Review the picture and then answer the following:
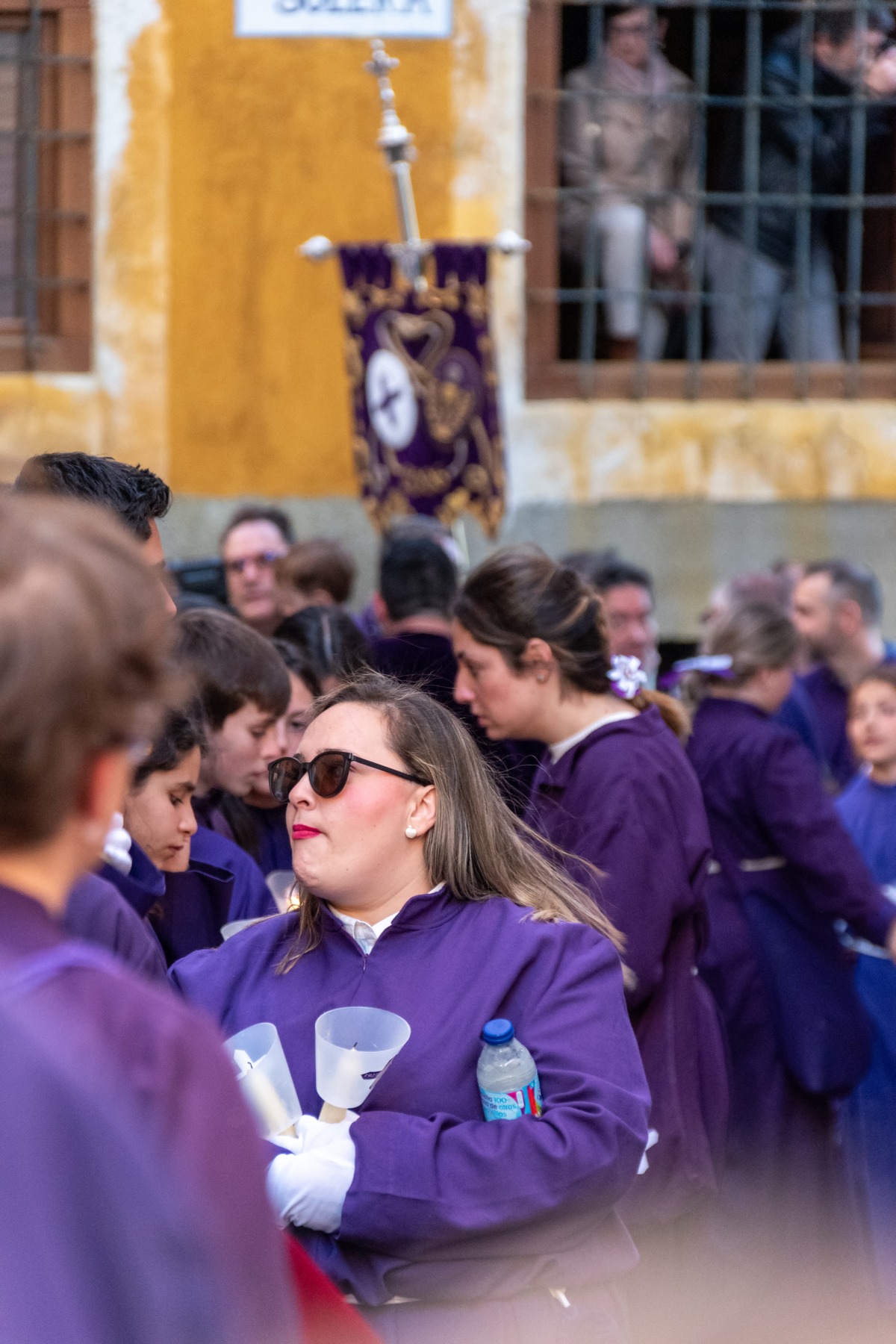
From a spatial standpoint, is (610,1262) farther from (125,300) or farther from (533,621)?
(125,300)

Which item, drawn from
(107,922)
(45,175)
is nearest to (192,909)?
(107,922)

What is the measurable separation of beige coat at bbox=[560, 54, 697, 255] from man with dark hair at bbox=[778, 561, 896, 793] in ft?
7.10

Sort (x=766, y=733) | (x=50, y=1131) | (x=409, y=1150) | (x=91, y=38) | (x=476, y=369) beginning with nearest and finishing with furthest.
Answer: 1. (x=50, y=1131)
2. (x=409, y=1150)
3. (x=766, y=733)
4. (x=476, y=369)
5. (x=91, y=38)

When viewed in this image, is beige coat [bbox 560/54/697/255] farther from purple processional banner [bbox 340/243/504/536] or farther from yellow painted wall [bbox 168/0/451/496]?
purple processional banner [bbox 340/243/504/536]

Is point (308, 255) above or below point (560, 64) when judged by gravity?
below

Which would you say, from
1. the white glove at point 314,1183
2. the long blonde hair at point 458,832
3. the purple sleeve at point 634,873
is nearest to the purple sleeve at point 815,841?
the purple sleeve at point 634,873

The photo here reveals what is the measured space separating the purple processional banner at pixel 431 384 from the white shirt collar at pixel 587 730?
8.57ft

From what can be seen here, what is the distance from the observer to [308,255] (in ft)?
21.1

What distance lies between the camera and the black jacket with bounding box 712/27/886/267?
25.1 ft

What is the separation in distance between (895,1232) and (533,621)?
245 centimetres

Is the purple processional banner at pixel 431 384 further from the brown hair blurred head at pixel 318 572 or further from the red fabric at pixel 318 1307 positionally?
the red fabric at pixel 318 1307

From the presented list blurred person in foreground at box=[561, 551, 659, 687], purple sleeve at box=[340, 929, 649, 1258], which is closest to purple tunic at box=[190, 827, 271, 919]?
purple sleeve at box=[340, 929, 649, 1258]

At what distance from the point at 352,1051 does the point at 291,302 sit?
564cm

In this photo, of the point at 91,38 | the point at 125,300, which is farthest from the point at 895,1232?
the point at 91,38
